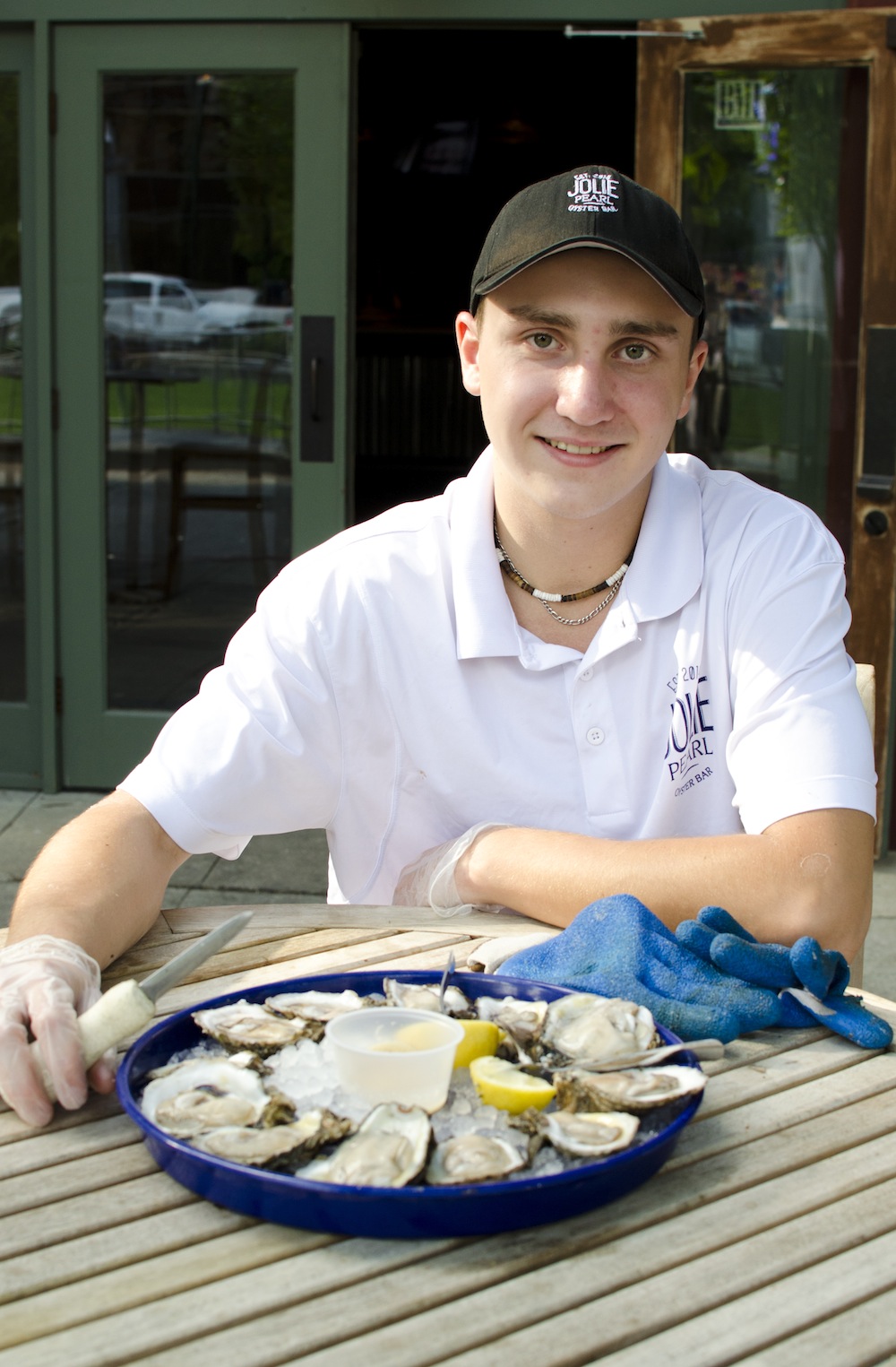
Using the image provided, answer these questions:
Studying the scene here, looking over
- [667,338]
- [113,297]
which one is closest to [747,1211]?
[667,338]

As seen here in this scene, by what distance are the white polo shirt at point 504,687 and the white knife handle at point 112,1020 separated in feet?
2.02

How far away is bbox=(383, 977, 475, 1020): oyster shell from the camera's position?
53.1 inches

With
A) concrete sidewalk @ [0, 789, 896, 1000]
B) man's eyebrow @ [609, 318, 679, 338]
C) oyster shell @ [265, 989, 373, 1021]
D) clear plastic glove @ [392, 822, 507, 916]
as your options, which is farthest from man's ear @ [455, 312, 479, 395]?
concrete sidewalk @ [0, 789, 896, 1000]

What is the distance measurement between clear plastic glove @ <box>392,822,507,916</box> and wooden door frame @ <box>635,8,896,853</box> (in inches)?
104

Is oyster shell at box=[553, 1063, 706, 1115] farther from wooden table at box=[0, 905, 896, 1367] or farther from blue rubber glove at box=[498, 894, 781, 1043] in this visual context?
blue rubber glove at box=[498, 894, 781, 1043]

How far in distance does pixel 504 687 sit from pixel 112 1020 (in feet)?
2.92

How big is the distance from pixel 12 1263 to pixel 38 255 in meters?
4.18

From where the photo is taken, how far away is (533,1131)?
1.11m

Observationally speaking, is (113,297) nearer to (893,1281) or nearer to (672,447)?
(672,447)

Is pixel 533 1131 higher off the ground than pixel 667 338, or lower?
lower

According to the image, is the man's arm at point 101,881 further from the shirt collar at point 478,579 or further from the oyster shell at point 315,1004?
the shirt collar at point 478,579

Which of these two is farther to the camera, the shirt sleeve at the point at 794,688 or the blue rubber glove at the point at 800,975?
the shirt sleeve at the point at 794,688

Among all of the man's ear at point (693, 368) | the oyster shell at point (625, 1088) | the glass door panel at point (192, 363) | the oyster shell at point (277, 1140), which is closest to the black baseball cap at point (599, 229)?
the man's ear at point (693, 368)

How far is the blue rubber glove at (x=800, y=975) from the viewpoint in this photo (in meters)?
1.39
